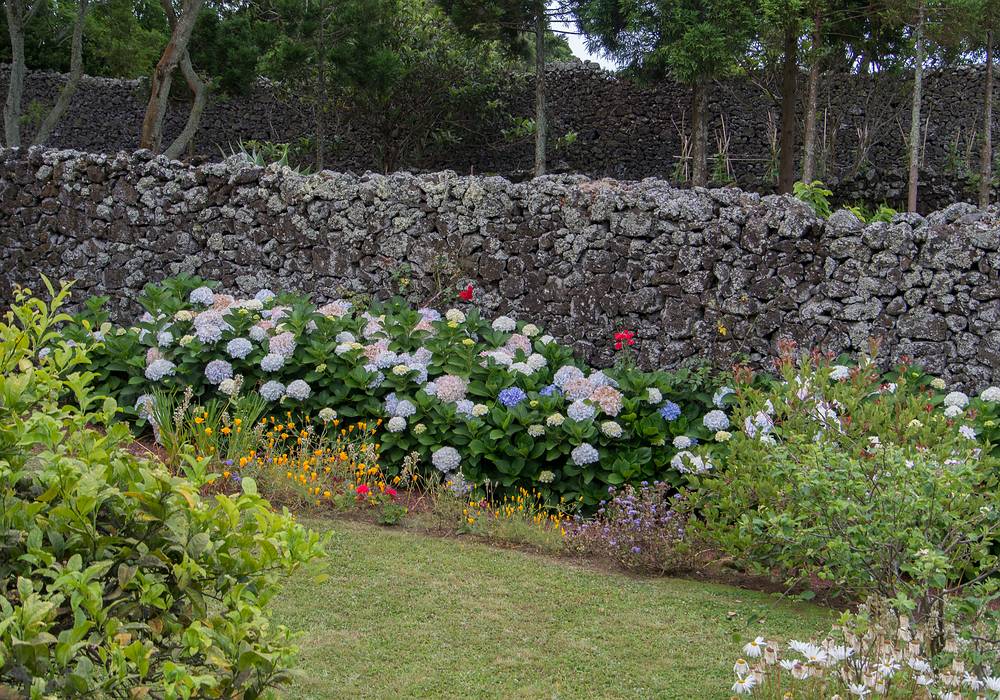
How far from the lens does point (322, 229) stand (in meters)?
8.77

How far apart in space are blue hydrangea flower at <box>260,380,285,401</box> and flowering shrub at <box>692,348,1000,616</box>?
3.03m

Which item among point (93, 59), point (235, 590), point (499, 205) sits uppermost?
point (93, 59)

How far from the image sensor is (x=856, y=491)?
392cm

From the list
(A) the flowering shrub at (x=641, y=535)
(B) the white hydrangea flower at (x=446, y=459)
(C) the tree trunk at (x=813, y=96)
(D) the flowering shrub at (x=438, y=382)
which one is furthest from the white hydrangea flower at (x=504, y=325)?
(C) the tree trunk at (x=813, y=96)

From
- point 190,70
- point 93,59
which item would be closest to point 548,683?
point 190,70

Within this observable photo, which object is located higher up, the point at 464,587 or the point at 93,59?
the point at 93,59

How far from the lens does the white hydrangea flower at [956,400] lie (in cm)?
627

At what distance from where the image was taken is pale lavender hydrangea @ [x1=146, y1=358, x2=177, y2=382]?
7082 millimetres

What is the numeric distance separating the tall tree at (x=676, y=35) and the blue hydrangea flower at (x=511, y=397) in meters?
7.35

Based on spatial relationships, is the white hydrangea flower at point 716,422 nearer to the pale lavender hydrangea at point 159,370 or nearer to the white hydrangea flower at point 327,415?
the white hydrangea flower at point 327,415

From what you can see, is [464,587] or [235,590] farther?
[464,587]

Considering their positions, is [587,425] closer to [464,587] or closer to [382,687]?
[464,587]

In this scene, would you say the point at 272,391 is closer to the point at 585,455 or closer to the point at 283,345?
the point at 283,345

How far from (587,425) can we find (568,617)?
1.99 metres
